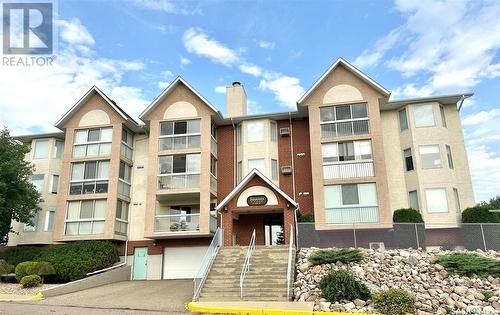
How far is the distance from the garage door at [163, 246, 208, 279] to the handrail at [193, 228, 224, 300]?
5.29 metres

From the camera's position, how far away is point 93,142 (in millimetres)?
28547

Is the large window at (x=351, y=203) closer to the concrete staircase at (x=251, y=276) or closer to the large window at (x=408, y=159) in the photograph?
the large window at (x=408, y=159)

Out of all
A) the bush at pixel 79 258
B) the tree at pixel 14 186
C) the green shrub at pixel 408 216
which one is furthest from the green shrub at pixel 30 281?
the green shrub at pixel 408 216

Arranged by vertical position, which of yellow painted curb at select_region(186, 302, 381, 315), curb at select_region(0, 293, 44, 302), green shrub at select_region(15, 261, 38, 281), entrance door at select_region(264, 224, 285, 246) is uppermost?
entrance door at select_region(264, 224, 285, 246)

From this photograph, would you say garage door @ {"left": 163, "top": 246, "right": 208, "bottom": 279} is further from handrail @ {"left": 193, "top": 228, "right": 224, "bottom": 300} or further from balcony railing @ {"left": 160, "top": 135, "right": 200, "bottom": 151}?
balcony railing @ {"left": 160, "top": 135, "right": 200, "bottom": 151}

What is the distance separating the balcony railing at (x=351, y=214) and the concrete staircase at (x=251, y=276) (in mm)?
5019

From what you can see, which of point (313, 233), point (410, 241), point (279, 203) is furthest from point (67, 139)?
point (410, 241)

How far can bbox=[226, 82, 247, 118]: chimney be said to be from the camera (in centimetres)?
2983

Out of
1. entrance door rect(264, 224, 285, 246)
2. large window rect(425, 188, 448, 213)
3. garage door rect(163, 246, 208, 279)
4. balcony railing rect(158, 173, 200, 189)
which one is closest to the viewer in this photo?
large window rect(425, 188, 448, 213)

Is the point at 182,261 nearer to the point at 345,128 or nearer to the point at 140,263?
the point at 140,263

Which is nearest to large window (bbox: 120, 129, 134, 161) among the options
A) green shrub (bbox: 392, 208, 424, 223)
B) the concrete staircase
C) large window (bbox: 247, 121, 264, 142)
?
large window (bbox: 247, 121, 264, 142)

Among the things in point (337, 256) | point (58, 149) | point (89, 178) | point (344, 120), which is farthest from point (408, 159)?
point (58, 149)

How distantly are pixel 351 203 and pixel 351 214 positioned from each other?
0.72 metres

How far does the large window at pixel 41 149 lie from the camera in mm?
30422
